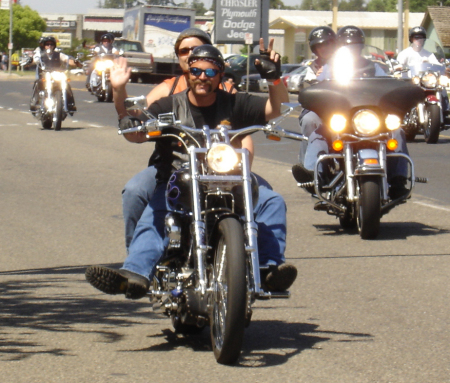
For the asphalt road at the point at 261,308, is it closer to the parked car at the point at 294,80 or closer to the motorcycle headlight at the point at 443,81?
the motorcycle headlight at the point at 443,81

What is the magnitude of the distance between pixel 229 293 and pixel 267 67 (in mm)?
1492

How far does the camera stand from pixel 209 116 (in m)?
5.56

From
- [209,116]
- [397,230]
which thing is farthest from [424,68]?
[209,116]

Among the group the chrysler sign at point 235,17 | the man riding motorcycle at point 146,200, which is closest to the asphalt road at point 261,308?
the man riding motorcycle at point 146,200

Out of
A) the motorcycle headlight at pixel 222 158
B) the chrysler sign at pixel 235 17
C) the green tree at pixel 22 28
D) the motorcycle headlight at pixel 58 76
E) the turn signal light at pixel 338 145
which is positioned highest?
the green tree at pixel 22 28

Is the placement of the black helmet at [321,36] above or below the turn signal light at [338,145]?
above

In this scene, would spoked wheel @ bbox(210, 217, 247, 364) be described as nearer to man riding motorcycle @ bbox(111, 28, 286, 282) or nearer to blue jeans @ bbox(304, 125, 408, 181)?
man riding motorcycle @ bbox(111, 28, 286, 282)

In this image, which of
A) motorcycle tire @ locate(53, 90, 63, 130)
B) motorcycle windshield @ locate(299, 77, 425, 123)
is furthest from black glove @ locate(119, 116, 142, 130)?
motorcycle tire @ locate(53, 90, 63, 130)

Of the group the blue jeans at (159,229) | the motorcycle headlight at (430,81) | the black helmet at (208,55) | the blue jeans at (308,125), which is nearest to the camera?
the blue jeans at (159,229)

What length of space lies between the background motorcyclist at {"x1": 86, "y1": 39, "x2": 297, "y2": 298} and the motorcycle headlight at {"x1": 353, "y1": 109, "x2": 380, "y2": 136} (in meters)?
2.69

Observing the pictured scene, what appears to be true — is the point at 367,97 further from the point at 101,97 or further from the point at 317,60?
the point at 101,97

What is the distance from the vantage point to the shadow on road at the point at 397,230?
8742mm

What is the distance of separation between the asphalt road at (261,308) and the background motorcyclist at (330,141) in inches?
17.9

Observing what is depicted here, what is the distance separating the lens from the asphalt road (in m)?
4.74
